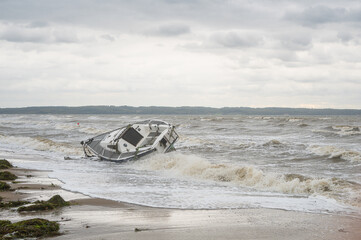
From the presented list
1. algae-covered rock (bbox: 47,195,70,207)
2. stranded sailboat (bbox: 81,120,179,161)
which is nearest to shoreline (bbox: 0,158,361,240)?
algae-covered rock (bbox: 47,195,70,207)

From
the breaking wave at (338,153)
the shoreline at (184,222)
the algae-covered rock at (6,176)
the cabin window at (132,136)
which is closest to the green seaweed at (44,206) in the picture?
the shoreline at (184,222)

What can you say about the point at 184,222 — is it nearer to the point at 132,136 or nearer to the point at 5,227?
the point at 5,227

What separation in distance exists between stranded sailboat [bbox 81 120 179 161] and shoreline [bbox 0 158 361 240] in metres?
11.5

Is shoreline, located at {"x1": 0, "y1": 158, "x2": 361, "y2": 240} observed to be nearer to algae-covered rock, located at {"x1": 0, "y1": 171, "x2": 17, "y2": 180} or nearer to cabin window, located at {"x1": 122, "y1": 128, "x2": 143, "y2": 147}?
algae-covered rock, located at {"x1": 0, "y1": 171, "x2": 17, "y2": 180}

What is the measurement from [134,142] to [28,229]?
55.5 ft

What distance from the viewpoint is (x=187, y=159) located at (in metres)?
19.2

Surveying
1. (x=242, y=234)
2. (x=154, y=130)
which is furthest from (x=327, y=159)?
(x=242, y=234)

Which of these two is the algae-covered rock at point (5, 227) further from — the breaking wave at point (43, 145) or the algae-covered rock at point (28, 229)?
the breaking wave at point (43, 145)

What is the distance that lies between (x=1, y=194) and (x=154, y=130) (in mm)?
14933

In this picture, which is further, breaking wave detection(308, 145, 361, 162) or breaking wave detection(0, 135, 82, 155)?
breaking wave detection(0, 135, 82, 155)

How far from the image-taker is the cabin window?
78.2ft

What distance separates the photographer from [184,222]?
27.0ft

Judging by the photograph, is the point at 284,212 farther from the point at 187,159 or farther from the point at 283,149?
the point at 283,149

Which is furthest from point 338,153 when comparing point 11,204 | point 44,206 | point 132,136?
point 11,204
